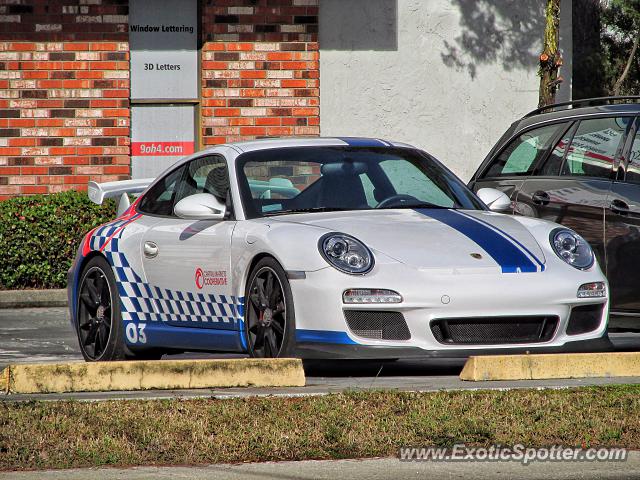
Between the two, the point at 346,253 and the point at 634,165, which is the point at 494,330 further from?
the point at 634,165

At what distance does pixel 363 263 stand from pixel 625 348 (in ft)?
10.7

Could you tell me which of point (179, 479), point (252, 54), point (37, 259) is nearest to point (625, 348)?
point (179, 479)

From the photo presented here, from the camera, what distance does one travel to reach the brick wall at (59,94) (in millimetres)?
17578

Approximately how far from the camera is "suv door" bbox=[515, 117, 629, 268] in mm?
9352

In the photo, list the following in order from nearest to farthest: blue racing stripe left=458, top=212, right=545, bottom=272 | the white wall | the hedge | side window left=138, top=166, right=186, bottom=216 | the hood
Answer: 1. the hood
2. blue racing stripe left=458, top=212, right=545, bottom=272
3. side window left=138, top=166, right=186, bottom=216
4. the hedge
5. the white wall

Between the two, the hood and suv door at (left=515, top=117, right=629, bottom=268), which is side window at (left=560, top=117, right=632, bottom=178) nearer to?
suv door at (left=515, top=117, right=629, bottom=268)

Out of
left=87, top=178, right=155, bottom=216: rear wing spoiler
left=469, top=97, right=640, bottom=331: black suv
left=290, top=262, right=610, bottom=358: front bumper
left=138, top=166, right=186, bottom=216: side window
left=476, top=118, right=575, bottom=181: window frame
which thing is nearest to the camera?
left=290, top=262, right=610, bottom=358: front bumper

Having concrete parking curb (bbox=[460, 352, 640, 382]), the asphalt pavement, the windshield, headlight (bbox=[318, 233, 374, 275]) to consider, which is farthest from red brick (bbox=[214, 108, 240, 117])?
concrete parking curb (bbox=[460, 352, 640, 382])

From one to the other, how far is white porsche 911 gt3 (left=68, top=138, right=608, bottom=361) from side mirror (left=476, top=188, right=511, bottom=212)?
12mm

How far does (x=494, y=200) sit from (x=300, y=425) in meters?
3.31

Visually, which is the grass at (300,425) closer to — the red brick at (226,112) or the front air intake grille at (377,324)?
the front air intake grille at (377,324)

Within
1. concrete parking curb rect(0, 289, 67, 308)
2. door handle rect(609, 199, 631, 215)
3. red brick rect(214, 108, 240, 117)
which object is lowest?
concrete parking curb rect(0, 289, 67, 308)

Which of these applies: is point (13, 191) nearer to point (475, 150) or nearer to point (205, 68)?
point (205, 68)


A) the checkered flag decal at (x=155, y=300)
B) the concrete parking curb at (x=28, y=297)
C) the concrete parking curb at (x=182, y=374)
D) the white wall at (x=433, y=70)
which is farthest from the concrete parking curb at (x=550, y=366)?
the white wall at (x=433, y=70)
